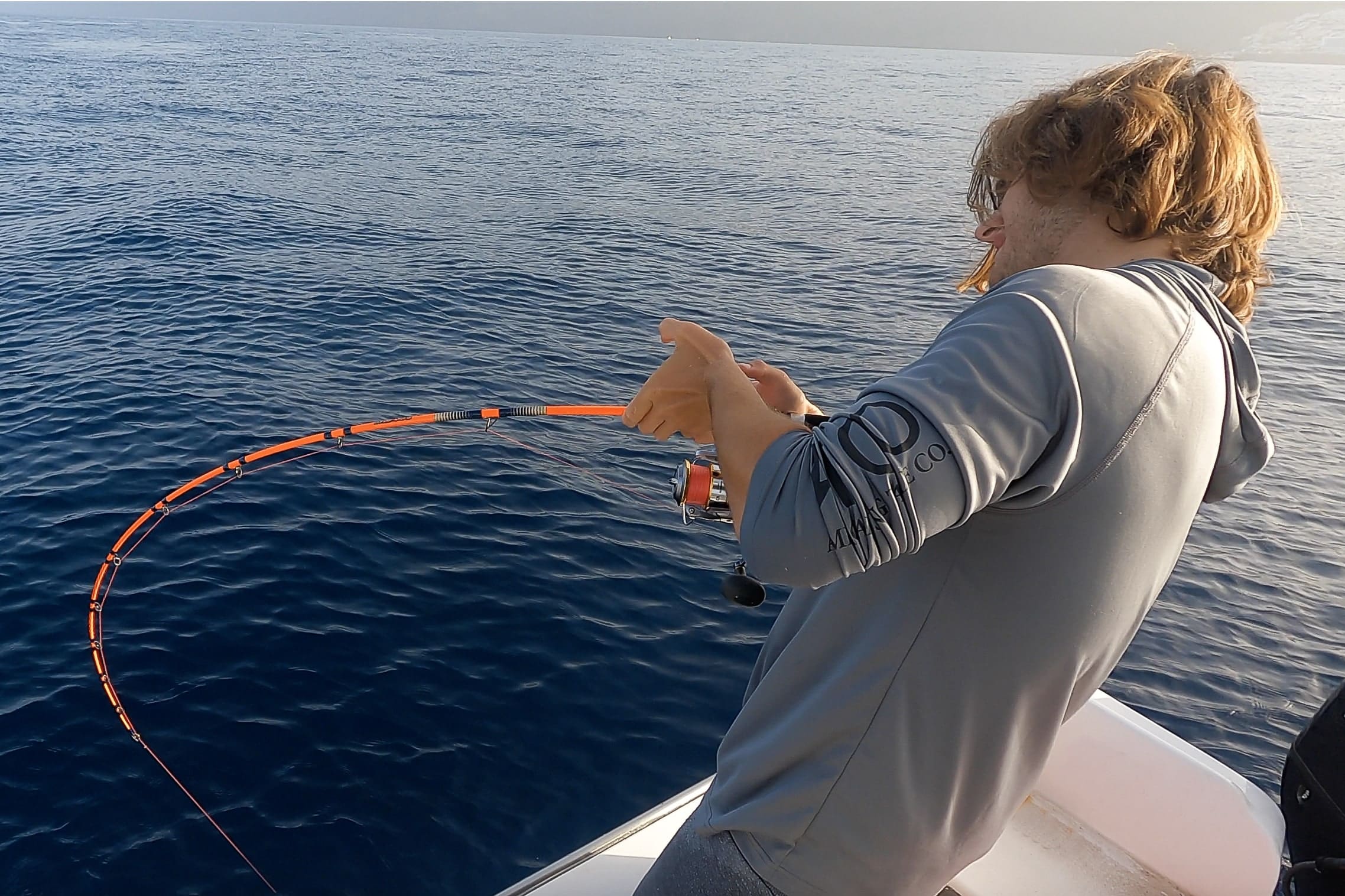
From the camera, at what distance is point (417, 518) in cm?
742

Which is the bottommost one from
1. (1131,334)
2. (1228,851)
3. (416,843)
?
(416,843)

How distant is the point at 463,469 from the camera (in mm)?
8312

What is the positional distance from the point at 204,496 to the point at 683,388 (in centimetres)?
689

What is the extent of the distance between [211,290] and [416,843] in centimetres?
1051

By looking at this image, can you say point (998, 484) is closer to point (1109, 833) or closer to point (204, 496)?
point (1109, 833)

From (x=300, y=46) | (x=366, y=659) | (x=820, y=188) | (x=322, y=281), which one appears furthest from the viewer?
(x=300, y=46)

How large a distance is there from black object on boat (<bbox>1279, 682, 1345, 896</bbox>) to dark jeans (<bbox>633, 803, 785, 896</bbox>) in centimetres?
119

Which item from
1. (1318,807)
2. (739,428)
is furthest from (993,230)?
(1318,807)

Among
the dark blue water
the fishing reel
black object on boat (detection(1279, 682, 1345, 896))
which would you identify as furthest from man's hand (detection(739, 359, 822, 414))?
the dark blue water

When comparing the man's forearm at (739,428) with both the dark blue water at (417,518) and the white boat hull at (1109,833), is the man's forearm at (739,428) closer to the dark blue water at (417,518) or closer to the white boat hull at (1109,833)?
the white boat hull at (1109,833)

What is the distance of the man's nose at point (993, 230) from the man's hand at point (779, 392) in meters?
0.49

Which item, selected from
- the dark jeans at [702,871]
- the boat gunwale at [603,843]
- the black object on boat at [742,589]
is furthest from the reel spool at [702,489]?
the boat gunwale at [603,843]

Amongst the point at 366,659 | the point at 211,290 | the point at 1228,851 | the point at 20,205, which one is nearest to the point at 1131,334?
the point at 1228,851

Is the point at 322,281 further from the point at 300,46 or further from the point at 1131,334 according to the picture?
the point at 300,46
